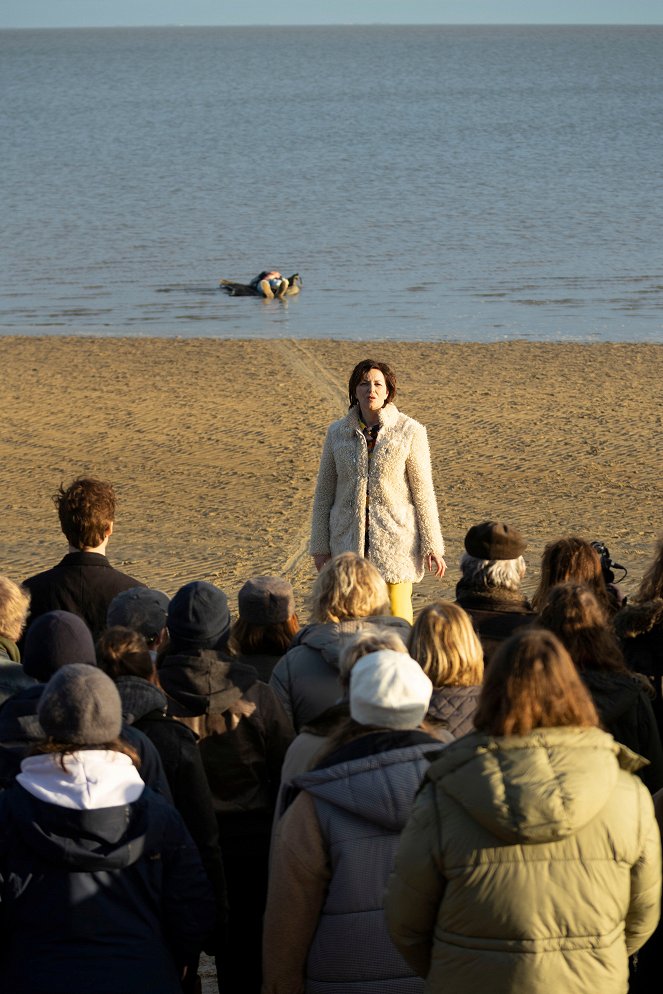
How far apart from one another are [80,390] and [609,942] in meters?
13.5

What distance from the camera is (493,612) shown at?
524 cm

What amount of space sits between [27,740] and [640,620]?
231 centimetres

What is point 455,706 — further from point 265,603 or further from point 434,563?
point 434,563

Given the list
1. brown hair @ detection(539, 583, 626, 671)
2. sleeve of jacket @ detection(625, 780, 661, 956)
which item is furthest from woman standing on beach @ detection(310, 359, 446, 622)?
sleeve of jacket @ detection(625, 780, 661, 956)

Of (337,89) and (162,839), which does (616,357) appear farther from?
(337,89)

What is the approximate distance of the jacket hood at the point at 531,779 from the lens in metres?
2.92

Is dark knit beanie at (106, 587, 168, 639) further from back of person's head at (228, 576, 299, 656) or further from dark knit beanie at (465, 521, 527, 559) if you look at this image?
dark knit beanie at (465, 521, 527, 559)

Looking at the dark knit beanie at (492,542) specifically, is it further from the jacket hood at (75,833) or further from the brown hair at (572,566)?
the jacket hood at (75,833)

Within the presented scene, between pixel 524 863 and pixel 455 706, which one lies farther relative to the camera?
pixel 455 706

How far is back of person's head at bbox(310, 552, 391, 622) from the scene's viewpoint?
4.65 m

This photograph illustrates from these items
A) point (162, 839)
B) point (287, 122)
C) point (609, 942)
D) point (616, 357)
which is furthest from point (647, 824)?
point (287, 122)

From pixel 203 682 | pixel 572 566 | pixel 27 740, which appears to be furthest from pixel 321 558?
pixel 27 740

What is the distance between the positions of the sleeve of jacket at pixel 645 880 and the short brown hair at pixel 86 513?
126 inches

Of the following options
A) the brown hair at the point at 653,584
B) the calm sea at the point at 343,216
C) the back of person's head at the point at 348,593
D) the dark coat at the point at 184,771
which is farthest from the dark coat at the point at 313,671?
the calm sea at the point at 343,216
